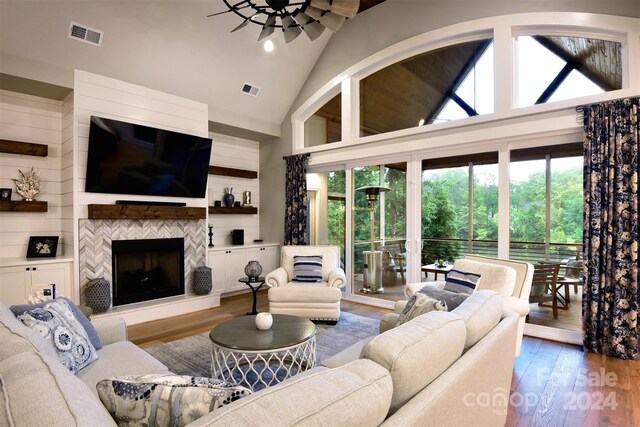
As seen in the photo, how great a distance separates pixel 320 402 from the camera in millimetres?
901

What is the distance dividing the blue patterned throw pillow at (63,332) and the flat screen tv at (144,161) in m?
2.72

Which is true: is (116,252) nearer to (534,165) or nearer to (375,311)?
(375,311)

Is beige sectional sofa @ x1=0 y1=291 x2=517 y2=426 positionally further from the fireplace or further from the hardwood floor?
the fireplace

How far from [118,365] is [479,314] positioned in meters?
2.06

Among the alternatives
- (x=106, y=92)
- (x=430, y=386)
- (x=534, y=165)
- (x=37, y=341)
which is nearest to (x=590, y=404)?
(x=430, y=386)

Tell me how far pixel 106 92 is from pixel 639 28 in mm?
6020

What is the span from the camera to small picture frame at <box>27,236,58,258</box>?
4.28 m

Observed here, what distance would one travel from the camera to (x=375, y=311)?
Answer: 5.05 m

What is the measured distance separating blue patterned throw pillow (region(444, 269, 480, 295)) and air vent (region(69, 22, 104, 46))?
483cm

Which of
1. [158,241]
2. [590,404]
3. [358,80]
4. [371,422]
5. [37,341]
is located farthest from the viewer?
[358,80]

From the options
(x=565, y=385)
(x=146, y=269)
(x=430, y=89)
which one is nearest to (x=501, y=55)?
(x=430, y=89)

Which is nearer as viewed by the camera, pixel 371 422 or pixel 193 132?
pixel 371 422

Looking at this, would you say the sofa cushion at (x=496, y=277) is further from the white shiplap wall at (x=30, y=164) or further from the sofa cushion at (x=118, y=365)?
the white shiplap wall at (x=30, y=164)

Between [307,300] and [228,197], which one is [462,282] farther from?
[228,197]
